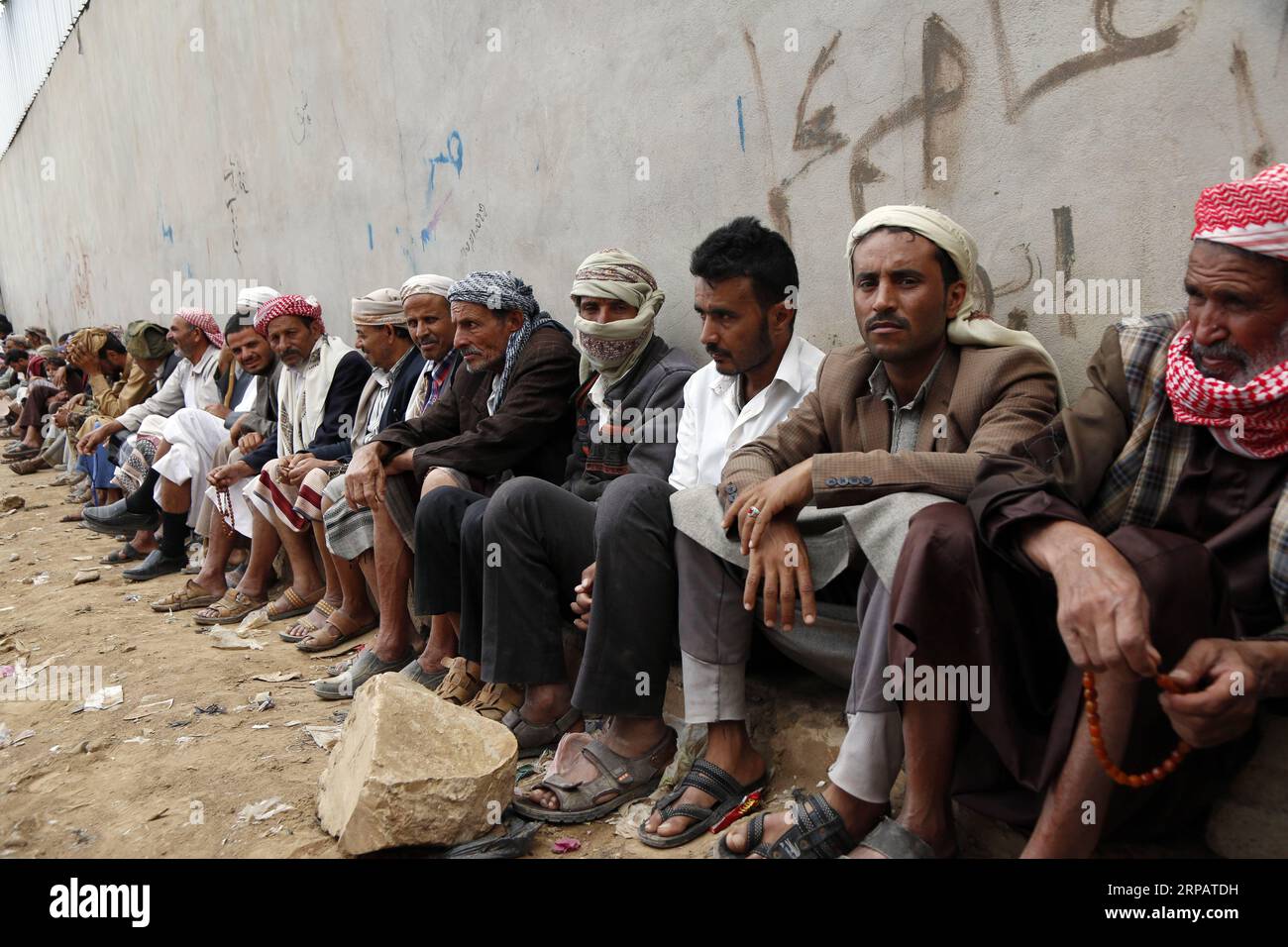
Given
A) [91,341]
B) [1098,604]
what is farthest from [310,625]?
[91,341]

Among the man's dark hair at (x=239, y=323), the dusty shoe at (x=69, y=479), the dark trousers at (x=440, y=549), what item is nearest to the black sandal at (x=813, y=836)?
the dark trousers at (x=440, y=549)

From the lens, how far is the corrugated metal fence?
17.6 m

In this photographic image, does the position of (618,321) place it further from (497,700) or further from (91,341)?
(91,341)

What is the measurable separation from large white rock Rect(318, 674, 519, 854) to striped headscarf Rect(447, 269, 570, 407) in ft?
5.69

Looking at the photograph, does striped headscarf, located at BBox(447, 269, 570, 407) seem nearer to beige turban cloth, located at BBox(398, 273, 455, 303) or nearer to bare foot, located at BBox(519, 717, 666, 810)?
beige turban cloth, located at BBox(398, 273, 455, 303)

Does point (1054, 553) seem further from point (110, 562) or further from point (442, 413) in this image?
point (110, 562)

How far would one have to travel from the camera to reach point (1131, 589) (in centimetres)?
172

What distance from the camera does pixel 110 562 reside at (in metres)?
7.23

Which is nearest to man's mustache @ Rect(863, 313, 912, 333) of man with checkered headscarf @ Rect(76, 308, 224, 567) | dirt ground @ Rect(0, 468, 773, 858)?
dirt ground @ Rect(0, 468, 773, 858)

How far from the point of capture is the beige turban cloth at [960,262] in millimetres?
2617

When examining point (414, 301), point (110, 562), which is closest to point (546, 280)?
point (414, 301)

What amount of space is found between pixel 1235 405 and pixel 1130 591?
51 cm

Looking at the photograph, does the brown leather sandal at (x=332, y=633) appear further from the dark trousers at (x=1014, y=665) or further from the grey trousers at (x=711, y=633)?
the dark trousers at (x=1014, y=665)

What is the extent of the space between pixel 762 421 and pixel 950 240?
2.78ft
